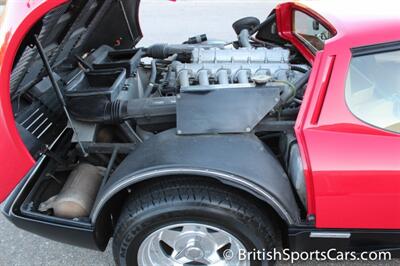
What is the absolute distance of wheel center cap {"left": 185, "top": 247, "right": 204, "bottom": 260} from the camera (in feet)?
7.22

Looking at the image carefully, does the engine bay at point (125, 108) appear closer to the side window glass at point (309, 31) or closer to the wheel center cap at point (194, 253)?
the side window glass at point (309, 31)

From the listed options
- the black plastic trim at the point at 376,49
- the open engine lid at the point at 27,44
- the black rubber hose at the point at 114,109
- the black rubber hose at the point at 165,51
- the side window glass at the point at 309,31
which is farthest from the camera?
the black rubber hose at the point at 165,51

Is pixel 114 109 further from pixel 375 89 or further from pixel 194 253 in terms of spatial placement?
pixel 375 89

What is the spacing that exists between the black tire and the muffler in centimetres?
30

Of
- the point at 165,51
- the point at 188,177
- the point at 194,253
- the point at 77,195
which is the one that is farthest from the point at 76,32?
the point at 194,253

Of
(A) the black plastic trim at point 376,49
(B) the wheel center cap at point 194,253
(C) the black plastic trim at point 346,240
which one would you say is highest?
(A) the black plastic trim at point 376,49

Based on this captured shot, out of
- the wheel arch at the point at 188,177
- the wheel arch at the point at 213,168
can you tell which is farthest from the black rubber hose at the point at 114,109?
the wheel arch at the point at 188,177

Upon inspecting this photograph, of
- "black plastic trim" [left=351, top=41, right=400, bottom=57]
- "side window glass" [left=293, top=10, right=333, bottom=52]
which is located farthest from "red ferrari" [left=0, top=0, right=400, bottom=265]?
"side window glass" [left=293, top=10, right=333, bottom=52]

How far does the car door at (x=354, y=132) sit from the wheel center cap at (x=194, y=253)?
678 millimetres

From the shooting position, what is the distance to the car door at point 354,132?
6.14 feet

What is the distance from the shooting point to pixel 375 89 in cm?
195

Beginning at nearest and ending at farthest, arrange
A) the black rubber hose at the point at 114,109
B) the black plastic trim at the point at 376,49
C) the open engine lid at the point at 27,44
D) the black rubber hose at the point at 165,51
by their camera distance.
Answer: the black plastic trim at the point at 376,49 → the open engine lid at the point at 27,44 → the black rubber hose at the point at 114,109 → the black rubber hose at the point at 165,51

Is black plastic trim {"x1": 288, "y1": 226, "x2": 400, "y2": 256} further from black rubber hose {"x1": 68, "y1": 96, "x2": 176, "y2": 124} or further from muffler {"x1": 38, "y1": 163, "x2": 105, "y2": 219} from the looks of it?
muffler {"x1": 38, "y1": 163, "x2": 105, "y2": 219}

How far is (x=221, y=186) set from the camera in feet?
6.80
